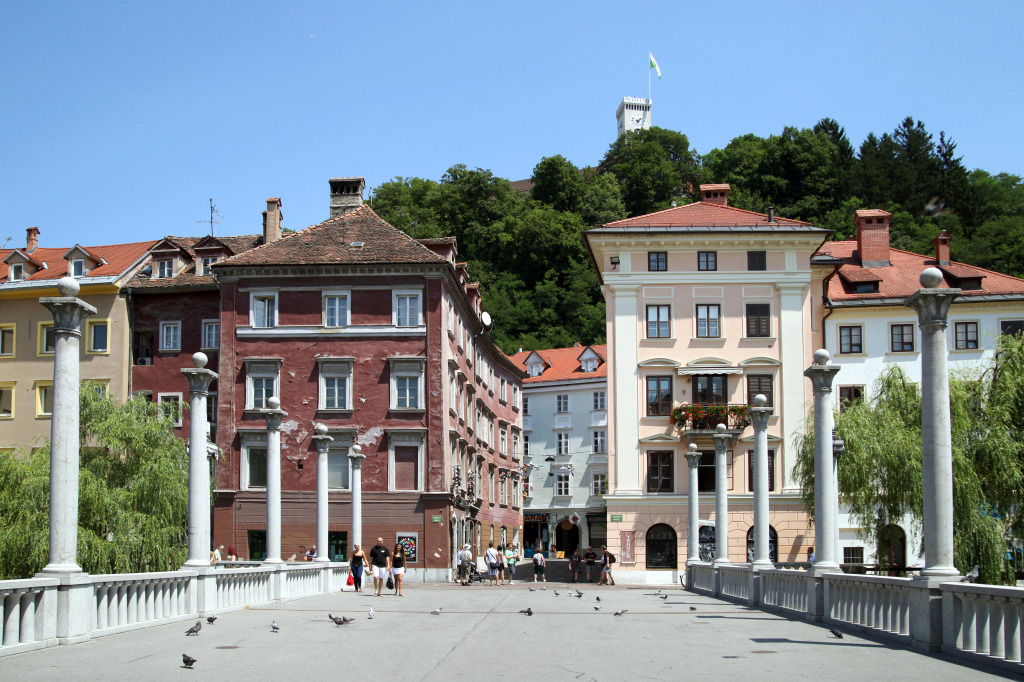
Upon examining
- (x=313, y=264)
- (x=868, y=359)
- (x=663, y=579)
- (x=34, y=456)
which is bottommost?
(x=663, y=579)

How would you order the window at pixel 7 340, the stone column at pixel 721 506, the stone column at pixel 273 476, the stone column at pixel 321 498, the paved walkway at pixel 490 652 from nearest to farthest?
1. the paved walkway at pixel 490 652
2. the stone column at pixel 273 476
3. the stone column at pixel 721 506
4. the stone column at pixel 321 498
5. the window at pixel 7 340

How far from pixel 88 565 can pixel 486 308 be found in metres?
53.4

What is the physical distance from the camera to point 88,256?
168ft

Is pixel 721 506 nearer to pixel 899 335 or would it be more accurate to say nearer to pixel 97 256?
pixel 899 335

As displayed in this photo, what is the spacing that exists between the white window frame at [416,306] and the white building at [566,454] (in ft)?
93.4

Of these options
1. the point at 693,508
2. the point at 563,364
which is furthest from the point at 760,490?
the point at 563,364

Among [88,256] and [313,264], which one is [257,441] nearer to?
[313,264]

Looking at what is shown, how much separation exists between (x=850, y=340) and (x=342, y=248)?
22773 mm

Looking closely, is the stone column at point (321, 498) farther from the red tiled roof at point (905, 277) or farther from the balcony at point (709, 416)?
the red tiled roof at point (905, 277)

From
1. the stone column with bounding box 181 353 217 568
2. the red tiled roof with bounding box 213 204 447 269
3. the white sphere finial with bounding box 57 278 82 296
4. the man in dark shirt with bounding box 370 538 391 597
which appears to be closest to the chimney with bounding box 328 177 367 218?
the red tiled roof with bounding box 213 204 447 269

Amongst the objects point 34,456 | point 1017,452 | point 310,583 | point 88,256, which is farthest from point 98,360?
point 1017,452

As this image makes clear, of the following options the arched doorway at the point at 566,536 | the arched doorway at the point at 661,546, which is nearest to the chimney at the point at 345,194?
the arched doorway at the point at 661,546

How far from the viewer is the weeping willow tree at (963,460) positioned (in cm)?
2909

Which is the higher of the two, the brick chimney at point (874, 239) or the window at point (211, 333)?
the brick chimney at point (874, 239)
